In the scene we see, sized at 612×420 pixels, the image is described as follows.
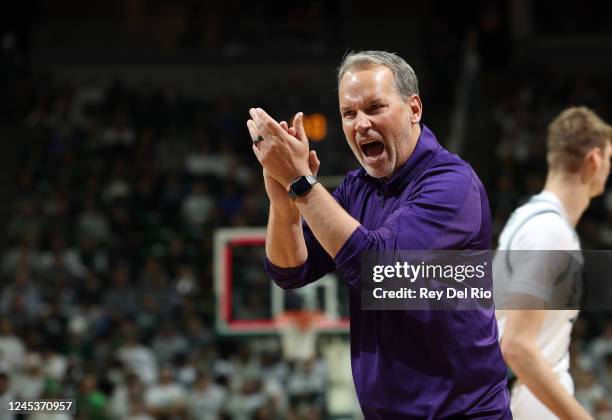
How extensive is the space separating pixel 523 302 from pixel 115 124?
46.4ft

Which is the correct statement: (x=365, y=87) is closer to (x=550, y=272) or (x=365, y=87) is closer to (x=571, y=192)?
(x=550, y=272)

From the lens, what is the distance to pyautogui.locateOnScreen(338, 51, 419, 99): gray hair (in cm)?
348

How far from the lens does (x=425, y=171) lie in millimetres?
3457

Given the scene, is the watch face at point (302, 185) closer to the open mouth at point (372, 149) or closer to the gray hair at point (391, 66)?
the open mouth at point (372, 149)

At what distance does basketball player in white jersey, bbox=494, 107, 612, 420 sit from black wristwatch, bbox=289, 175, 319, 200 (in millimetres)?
1332

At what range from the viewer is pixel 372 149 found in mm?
3508

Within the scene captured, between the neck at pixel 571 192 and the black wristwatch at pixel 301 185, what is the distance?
5.86ft

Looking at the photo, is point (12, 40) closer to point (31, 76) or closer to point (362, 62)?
point (31, 76)

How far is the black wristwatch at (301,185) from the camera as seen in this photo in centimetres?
327

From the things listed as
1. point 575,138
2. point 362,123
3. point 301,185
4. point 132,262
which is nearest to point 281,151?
point 301,185

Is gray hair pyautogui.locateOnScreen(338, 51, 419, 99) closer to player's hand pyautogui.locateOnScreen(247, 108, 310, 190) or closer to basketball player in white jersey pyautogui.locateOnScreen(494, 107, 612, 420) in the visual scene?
player's hand pyautogui.locateOnScreen(247, 108, 310, 190)

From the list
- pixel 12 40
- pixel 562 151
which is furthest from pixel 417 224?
pixel 12 40

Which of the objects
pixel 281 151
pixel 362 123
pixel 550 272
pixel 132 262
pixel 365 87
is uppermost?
pixel 132 262

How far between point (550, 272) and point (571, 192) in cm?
57
